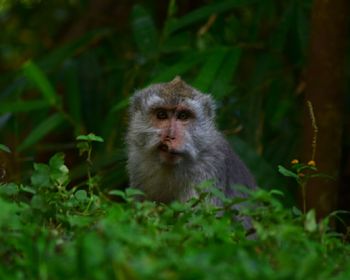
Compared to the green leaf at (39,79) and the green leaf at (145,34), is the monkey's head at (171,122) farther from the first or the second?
the green leaf at (145,34)

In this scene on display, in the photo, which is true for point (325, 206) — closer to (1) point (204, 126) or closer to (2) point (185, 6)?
(1) point (204, 126)

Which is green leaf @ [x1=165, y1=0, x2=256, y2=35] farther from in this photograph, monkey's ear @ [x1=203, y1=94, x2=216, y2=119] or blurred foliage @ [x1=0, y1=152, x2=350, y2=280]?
blurred foliage @ [x1=0, y1=152, x2=350, y2=280]

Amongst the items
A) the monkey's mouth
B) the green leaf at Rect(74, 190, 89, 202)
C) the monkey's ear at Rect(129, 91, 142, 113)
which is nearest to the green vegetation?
the green leaf at Rect(74, 190, 89, 202)

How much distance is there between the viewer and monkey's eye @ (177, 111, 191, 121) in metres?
7.11

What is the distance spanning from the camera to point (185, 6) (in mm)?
11398

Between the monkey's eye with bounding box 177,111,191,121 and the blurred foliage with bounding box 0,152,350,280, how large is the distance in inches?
108

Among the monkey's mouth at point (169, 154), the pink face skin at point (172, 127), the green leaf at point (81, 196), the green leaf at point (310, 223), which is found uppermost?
the green leaf at point (310, 223)

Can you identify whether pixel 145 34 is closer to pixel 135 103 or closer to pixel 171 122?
pixel 135 103

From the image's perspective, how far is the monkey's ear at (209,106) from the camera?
290 inches

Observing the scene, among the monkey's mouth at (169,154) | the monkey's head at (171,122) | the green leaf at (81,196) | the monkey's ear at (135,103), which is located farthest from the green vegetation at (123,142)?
the monkey's mouth at (169,154)

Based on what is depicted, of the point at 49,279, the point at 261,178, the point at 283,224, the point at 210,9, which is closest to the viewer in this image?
the point at 49,279

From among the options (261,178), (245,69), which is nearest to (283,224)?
(261,178)

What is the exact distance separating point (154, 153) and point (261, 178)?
1941 millimetres

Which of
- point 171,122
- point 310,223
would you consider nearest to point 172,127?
point 171,122
